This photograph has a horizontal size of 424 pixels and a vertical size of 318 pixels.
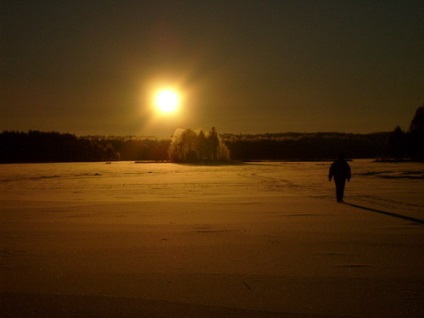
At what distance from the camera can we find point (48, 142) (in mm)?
60781

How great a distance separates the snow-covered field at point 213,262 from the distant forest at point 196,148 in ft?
131

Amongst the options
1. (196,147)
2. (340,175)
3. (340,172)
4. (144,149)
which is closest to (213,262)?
(340,175)

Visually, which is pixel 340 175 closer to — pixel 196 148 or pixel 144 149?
pixel 196 148

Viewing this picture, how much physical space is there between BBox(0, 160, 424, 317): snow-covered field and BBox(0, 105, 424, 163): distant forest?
40.0 meters

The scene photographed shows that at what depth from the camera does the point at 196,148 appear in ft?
→ 177

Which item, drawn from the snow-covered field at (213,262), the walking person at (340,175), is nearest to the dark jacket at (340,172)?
the walking person at (340,175)

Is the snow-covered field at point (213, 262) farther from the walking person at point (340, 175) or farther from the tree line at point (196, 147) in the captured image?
the tree line at point (196, 147)

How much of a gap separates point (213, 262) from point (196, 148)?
4732 cm

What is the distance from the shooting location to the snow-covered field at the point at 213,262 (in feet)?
16.2

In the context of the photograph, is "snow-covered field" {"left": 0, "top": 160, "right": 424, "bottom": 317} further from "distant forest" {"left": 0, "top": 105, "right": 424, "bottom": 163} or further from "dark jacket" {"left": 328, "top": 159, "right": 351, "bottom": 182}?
"distant forest" {"left": 0, "top": 105, "right": 424, "bottom": 163}

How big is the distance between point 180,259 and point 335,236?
3442 mm

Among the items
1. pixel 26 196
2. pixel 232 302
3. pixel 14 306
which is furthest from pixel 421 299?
pixel 26 196

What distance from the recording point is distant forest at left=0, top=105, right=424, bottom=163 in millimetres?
50850

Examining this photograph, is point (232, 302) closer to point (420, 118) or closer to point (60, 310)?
point (60, 310)
